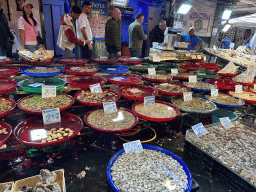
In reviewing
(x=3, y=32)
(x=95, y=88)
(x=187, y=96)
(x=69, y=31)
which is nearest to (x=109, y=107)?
(x=95, y=88)

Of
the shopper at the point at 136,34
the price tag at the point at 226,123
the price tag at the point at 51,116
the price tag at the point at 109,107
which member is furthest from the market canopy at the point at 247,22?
the price tag at the point at 51,116

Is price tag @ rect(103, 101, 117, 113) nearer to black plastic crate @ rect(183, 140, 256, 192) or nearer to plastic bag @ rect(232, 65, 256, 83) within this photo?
black plastic crate @ rect(183, 140, 256, 192)

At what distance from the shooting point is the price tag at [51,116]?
1570 mm

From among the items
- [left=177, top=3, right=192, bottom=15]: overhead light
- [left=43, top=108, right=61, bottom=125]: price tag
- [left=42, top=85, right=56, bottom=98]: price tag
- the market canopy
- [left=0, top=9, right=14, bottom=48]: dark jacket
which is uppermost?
[left=177, top=3, right=192, bottom=15]: overhead light

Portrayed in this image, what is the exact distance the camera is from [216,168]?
145 cm

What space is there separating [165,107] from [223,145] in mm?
727

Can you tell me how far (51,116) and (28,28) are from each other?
8.72ft

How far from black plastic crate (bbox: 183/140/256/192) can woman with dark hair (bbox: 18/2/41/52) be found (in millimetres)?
3300

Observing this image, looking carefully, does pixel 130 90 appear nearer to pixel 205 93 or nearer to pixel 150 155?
pixel 150 155

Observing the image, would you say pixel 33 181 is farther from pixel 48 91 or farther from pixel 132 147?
pixel 48 91

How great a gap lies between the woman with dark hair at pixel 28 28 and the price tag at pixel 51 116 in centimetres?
224

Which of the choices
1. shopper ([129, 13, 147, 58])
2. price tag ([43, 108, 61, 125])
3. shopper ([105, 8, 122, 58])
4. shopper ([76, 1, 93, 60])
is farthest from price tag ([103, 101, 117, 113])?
shopper ([129, 13, 147, 58])

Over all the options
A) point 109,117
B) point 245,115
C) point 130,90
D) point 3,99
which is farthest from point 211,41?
point 3,99

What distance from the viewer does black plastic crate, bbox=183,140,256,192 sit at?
126 cm
